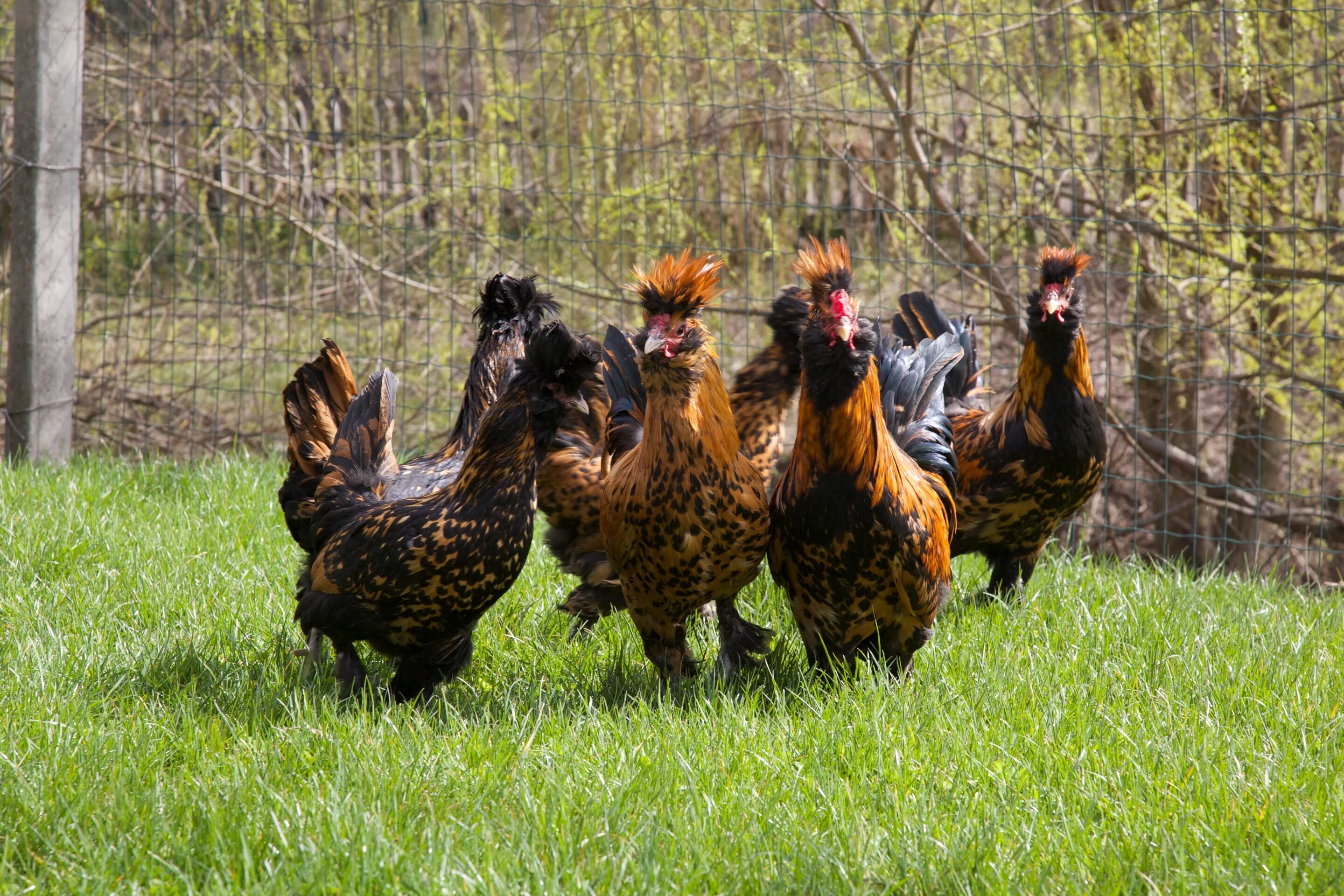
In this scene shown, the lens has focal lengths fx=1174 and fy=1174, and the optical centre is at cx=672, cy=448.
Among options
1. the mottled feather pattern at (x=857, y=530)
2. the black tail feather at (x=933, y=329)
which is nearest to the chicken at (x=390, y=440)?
the mottled feather pattern at (x=857, y=530)

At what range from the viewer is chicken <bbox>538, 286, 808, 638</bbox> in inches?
180

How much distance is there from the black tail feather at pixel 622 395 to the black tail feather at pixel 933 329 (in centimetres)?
152

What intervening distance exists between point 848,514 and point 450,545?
117cm

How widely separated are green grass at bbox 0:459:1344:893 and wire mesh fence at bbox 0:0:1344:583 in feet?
8.39

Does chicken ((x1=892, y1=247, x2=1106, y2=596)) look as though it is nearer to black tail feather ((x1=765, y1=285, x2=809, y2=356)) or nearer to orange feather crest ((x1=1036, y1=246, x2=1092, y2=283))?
orange feather crest ((x1=1036, y1=246, x2=1092, y2=283))

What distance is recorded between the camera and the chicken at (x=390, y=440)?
408 centimetres

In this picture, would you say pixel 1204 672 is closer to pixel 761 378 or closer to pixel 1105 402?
pixel 761 378

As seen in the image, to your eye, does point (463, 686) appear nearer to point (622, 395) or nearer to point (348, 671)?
point (348, 671)

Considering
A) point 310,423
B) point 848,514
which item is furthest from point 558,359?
point 310,423

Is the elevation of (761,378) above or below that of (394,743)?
above

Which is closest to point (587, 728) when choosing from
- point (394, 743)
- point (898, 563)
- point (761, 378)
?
point (394, 743)

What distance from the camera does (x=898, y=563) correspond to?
139 inches

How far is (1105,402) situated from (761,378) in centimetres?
287

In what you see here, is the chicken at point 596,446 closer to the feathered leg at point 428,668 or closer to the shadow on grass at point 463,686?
the shadow on grass at point 463,686
